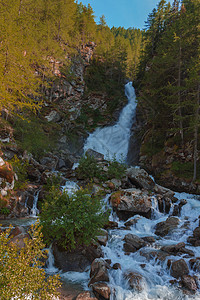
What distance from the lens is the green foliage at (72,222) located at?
5.61m

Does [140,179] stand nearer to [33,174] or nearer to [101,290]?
[33,174]

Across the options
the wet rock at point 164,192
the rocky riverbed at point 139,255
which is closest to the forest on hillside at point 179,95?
the wet rock at point 164,192

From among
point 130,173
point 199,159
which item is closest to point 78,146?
point 130,173

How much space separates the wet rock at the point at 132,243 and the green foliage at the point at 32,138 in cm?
1258

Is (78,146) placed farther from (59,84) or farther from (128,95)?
(128,95)

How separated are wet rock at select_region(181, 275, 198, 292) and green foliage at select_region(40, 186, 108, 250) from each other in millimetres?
3054

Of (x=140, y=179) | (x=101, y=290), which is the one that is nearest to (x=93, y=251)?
(x=101, y=290)

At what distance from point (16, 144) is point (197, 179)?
1597 centimetres

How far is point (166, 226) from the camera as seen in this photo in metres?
9.05

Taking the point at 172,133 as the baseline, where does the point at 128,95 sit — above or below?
above

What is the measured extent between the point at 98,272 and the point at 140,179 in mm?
9347

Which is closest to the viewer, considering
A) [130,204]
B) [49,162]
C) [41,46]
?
[130,204]

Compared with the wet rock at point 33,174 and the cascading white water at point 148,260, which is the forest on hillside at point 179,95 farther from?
the wet rock at point 33,174

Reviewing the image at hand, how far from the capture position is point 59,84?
2822cm
